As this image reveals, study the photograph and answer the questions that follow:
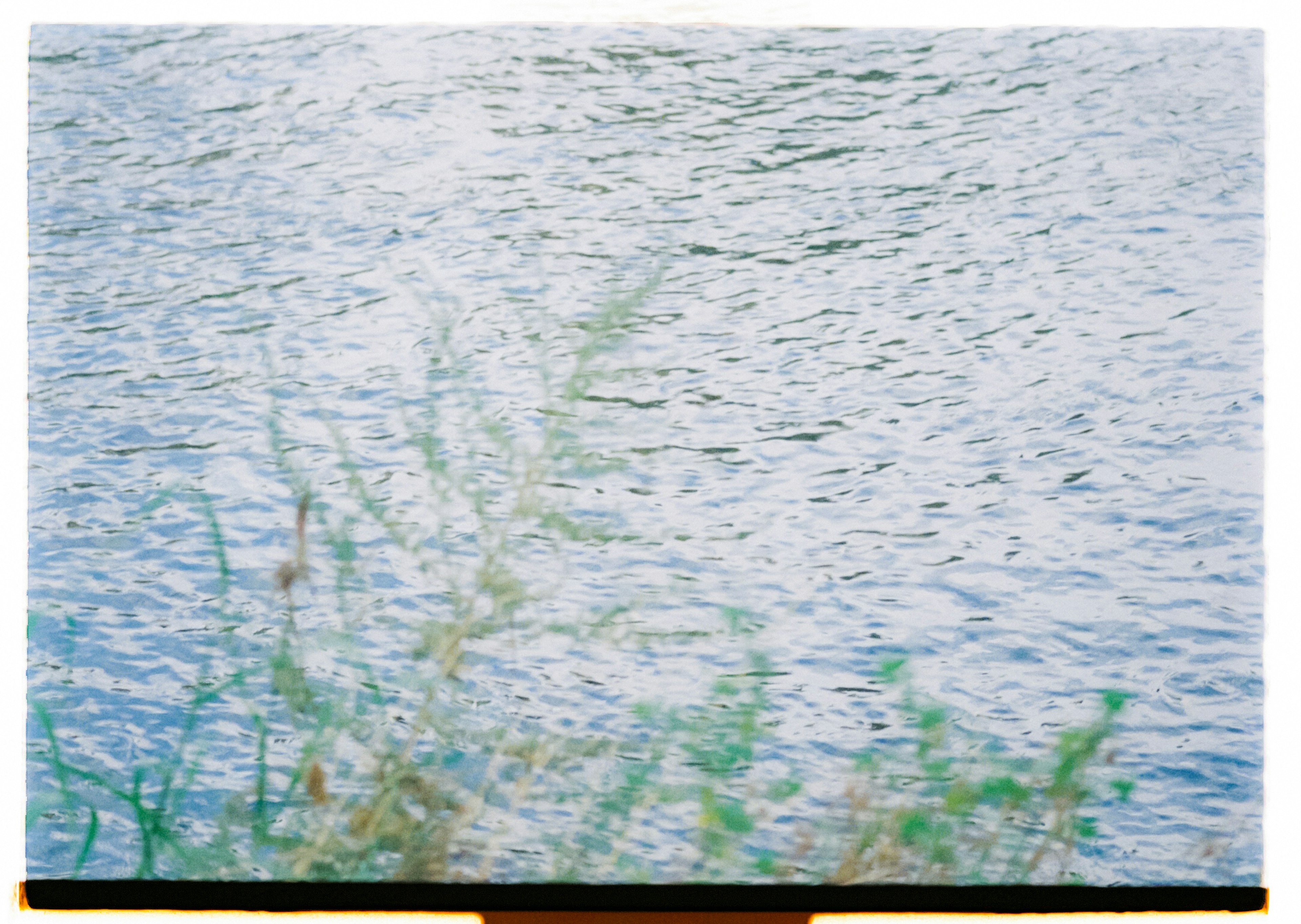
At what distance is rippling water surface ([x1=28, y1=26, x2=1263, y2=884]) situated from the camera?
3.49 feet

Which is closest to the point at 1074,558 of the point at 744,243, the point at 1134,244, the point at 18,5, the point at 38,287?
the point at 1134,244

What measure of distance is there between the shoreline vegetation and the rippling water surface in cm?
1

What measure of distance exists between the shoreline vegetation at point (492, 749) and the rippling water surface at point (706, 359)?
0.01 metres

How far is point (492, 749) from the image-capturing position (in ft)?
3.48

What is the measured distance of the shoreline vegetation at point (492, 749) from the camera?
1.06 meters

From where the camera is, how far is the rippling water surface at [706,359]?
1.06 meters

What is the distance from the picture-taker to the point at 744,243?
108cm

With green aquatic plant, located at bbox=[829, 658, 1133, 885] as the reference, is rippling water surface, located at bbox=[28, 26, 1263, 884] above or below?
above

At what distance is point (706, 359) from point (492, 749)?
52 cm

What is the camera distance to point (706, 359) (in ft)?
3.52

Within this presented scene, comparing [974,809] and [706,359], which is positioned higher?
[706,359]

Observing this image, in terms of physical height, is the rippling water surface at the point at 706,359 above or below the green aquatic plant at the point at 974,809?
above

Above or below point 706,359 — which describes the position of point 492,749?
below

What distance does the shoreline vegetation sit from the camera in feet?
3.47
